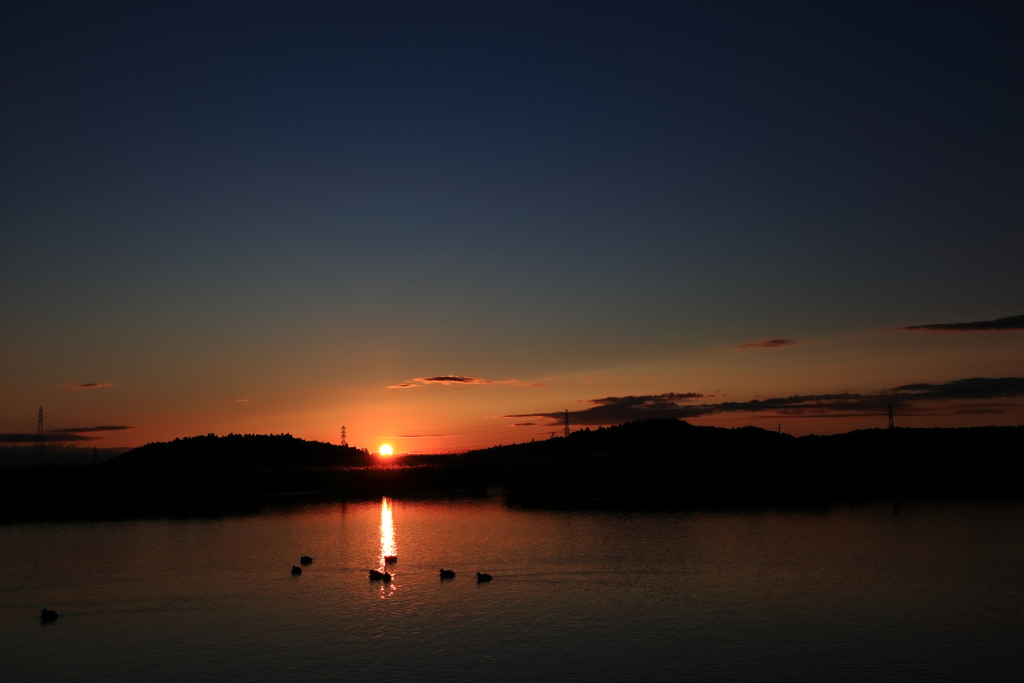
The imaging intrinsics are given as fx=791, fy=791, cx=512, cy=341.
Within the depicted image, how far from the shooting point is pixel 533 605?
31.3 metres

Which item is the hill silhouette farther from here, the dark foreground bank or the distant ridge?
the distant ridge

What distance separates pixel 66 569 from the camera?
4188 cm

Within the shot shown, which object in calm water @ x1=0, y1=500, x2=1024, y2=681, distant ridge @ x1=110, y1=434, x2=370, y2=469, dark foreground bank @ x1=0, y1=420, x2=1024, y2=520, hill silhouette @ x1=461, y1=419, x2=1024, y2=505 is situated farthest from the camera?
distant ridge @ x1=110, y1=434, x2=370, y2=469

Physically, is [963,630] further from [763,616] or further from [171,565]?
[171,565]

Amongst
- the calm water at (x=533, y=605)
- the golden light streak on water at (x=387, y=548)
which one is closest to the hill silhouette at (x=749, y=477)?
the golden light streak on water at (x=387, y=548)

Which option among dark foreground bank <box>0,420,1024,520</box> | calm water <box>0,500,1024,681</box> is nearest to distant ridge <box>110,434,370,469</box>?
dark foreground bank <box>0,420,1024,520</box>

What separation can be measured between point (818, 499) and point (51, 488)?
8436cm

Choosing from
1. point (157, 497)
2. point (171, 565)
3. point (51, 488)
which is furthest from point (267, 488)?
point (171, 565)

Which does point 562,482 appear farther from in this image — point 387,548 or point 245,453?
point 245,453

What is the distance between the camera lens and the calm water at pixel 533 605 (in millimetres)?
23688

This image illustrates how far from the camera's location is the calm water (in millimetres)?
23688

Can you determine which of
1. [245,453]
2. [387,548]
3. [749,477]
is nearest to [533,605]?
[387,548]

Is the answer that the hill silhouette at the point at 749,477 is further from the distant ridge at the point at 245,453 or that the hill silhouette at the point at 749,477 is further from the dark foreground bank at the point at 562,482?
the distant ridge at the point at 245,453

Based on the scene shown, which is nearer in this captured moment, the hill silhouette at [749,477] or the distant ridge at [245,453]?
the hill silhouette at [749,477]
